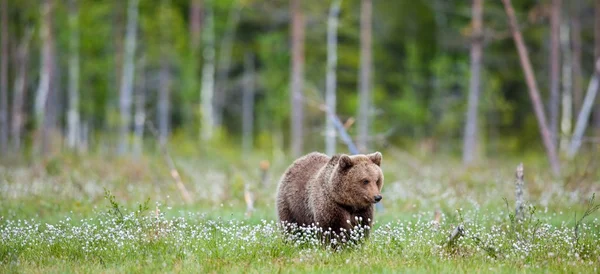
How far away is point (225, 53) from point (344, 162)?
36.0 meters

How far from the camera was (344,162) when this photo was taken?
883 centimetres

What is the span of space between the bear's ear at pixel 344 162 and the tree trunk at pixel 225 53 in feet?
103

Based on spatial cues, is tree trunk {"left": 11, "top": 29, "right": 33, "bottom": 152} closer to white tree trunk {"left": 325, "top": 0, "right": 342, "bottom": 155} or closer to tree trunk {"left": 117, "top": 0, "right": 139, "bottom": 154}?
tree trunk {"left": 117, "top": 0, "right": 139, "bottom": 154}

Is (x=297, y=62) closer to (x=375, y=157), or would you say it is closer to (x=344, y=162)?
(x=375, y=157)

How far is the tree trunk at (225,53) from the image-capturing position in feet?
137

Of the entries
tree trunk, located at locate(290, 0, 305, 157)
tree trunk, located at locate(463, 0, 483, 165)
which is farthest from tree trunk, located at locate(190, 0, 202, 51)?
tree trunk, located at locate(463, 0, 483, 165)

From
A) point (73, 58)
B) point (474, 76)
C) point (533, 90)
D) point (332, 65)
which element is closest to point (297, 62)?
point (332, 65)

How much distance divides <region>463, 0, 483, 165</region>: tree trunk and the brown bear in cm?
1885

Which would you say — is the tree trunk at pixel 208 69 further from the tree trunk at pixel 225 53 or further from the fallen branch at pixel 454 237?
the fallen branch at pixel 454 237

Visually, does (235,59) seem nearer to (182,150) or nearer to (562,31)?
(182,150)

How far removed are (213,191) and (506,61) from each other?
1299 inches

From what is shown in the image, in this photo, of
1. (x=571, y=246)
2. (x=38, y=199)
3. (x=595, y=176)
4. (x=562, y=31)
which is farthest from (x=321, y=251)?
(x=562, y=31)

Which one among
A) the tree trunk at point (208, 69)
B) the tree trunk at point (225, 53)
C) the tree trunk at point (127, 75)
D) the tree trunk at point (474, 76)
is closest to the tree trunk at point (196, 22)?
the tree trunk at point (208, 69)

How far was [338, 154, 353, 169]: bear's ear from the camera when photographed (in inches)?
345
